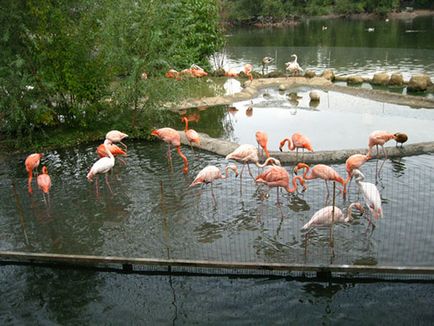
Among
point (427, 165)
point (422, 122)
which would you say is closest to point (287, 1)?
point (422, 122)

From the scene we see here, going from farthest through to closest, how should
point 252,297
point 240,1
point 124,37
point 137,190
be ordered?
point 240,1 → point 124,37 → point 137,190 → point 252,297

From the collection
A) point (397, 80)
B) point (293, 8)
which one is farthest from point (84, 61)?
point (293, 8)

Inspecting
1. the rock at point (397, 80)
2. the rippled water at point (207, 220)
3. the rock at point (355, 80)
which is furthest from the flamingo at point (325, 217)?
the rock at point (355, 80)

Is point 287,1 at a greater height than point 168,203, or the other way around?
point 287,1

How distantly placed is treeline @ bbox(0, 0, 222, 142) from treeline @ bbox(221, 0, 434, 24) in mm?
38647

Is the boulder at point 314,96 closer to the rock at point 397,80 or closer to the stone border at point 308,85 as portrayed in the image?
the stone border at point 308,85

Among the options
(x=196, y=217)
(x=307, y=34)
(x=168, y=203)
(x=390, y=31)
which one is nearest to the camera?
(x=196, y=217)

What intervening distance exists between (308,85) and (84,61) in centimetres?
864

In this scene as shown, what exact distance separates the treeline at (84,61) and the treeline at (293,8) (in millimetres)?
38647

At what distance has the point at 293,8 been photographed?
53.3 m

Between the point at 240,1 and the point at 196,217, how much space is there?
48953mm

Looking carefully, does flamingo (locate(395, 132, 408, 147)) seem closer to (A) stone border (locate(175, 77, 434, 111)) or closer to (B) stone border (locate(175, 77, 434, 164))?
(B) stone border (locate(175, 77, 434, 164))

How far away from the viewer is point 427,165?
887cm

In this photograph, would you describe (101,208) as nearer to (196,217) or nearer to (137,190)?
(137,190)
